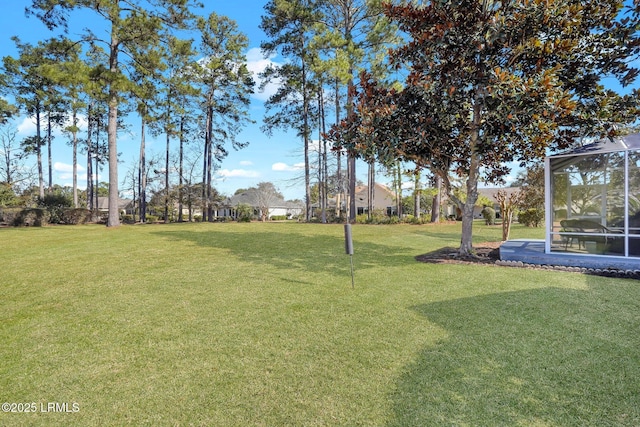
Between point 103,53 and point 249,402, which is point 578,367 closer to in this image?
point 249,402

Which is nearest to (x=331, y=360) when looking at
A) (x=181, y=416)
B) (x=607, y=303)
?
(x=181, y=416)

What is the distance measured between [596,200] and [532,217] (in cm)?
1310

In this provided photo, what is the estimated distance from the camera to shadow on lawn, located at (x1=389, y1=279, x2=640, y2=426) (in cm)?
215

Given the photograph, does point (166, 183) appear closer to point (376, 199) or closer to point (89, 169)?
point (89, 169)

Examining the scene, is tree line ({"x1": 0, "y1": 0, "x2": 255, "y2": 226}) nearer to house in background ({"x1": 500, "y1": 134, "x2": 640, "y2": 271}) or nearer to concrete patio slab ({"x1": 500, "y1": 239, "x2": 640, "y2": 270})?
concrete patio slab ({"x1": 500, "y1": 239, "x2": 640, "y2": 270})

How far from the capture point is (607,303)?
14.1 feet

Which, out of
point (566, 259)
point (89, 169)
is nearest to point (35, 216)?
point (89, 169)

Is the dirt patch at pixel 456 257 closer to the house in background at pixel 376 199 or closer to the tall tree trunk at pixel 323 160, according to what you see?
the tall tree trunk at pixel 323 160

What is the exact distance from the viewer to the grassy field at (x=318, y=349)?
7.22 feet

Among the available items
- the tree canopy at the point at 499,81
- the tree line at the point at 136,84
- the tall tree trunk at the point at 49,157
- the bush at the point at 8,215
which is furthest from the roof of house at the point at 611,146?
the tall tree trunk at the point at 49,157

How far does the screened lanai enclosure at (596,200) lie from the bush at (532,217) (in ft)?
39.8

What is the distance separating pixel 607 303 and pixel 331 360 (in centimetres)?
402

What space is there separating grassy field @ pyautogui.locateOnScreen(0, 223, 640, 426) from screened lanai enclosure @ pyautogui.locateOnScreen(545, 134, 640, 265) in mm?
2081

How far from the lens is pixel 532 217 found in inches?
755
